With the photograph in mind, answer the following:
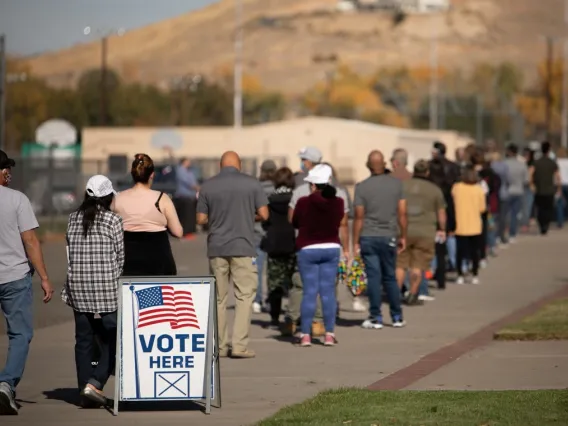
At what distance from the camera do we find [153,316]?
11.1 m

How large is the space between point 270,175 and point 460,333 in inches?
124

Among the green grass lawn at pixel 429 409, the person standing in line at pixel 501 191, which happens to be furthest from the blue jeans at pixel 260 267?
the person standing in line at pixel 501 191

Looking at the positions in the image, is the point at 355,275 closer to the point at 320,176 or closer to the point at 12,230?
the point at 320,176

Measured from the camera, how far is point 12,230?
1136 cm

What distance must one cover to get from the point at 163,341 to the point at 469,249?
1214 cm

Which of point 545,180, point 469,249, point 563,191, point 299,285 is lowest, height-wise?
point 469,249

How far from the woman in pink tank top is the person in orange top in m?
10.1

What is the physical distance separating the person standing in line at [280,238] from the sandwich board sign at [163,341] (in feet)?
16.8

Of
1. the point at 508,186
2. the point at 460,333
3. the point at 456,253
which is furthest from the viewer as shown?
the point at 508,186

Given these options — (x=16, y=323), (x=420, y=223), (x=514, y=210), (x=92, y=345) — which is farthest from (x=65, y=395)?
(x=514, y=210)

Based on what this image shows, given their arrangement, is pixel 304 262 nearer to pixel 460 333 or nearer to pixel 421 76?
pixel 460 333

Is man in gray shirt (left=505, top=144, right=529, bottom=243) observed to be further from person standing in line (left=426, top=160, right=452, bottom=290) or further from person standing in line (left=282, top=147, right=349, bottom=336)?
person standing in line (left=282, top=147, right=349, bottom=336)

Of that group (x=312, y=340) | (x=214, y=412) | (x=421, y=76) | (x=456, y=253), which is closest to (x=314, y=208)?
(x=312, y=340)

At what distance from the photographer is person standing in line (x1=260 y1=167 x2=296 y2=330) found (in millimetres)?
16438
